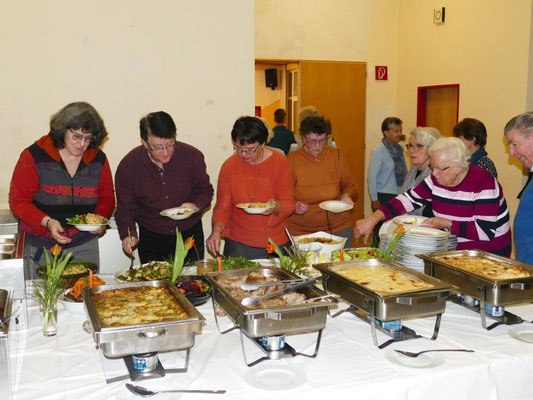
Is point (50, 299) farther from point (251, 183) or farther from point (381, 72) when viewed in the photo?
point (381, 72)

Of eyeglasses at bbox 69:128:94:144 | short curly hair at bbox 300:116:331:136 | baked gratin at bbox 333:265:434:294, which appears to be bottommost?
baked gratin at bbox 333:265:434:294

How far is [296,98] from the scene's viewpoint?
22.1 ft

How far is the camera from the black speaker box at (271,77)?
23.3 feet

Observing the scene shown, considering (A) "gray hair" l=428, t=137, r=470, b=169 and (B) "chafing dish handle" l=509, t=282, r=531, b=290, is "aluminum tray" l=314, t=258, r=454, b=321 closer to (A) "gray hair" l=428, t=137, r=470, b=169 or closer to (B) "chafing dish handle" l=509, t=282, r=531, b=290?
(B) "chafing dish handle" l=509, t=282, r=531, b=290

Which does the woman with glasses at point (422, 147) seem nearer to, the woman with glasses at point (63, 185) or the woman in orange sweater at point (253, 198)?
the woman in orange sweater at point (253, 198)

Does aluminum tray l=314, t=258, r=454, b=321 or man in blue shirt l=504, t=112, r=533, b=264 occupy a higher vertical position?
man in blue shirt l=504, t=112, r=533, b=264

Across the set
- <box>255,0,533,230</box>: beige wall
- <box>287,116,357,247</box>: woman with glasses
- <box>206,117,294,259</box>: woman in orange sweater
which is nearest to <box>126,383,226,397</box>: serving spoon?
<box>206,117,294,259</box>: woman in orange sweater

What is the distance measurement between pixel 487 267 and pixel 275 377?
1.04 m

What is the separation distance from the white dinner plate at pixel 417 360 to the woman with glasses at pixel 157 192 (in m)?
1.47

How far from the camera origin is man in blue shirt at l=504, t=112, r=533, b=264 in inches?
91.7

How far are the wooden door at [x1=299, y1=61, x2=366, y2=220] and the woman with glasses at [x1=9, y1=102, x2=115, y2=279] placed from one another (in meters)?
4.14

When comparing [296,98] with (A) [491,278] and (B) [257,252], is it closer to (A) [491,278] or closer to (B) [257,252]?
(B) [257,252]

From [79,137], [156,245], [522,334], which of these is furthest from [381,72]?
[522,334]

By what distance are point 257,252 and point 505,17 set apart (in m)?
3.70
